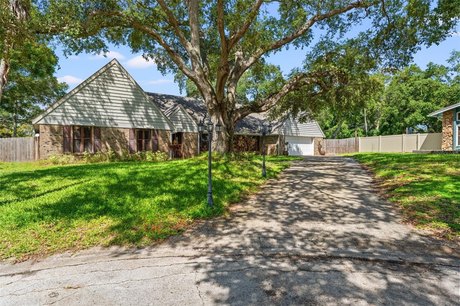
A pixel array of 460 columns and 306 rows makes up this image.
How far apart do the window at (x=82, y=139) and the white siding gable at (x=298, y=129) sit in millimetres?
17007

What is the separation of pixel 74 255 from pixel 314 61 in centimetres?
1365

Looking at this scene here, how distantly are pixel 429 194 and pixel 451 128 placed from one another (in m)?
19.3

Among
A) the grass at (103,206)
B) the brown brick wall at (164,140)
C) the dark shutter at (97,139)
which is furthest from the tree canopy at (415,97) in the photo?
the grass at (103,206)

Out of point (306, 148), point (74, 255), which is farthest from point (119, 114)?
point (306, 148)

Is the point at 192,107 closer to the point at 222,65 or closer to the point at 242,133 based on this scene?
the point at 242,133

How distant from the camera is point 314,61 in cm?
1427

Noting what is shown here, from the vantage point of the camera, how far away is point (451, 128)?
2116 centimetres

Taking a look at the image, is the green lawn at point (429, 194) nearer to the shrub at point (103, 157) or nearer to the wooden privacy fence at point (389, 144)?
the shrub at point (103, 157)

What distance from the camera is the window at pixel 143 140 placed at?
58.5 ft

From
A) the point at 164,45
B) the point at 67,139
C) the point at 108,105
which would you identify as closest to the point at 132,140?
the point at 108,105

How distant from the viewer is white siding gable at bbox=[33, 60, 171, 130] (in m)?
15.6

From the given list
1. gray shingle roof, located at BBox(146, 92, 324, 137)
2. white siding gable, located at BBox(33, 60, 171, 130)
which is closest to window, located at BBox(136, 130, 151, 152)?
white siding gable, located at BBox(33, 60, 171, 130)

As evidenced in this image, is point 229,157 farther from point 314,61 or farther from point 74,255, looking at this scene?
point 74,255

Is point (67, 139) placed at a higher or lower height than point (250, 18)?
lower
